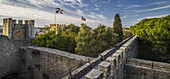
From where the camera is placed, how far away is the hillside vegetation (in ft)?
37.7

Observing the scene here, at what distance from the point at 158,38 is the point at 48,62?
1317 centimetres

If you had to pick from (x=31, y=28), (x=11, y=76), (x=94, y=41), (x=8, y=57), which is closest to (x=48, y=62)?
(x=94, y=41)

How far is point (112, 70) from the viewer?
3.95 metres

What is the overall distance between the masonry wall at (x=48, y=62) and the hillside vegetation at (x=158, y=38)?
9.91 metres

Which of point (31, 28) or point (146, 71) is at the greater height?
point (31, 28)

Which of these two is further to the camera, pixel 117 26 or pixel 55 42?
pixel 117 26

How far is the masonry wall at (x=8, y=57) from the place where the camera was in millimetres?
11048

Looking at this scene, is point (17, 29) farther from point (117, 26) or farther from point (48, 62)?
point (117, 26)

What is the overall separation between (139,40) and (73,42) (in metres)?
10.5

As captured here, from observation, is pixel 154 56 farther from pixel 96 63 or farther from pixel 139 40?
pixel 96 63

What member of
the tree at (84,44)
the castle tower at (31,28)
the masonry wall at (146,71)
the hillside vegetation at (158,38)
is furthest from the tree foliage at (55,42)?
the hillside vegetation at (158,38)

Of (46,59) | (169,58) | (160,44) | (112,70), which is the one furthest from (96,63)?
(169,58)

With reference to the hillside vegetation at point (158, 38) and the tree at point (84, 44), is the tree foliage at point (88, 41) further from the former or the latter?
the hillside vegetation at point (158, 38)

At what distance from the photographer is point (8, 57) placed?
461 inches
